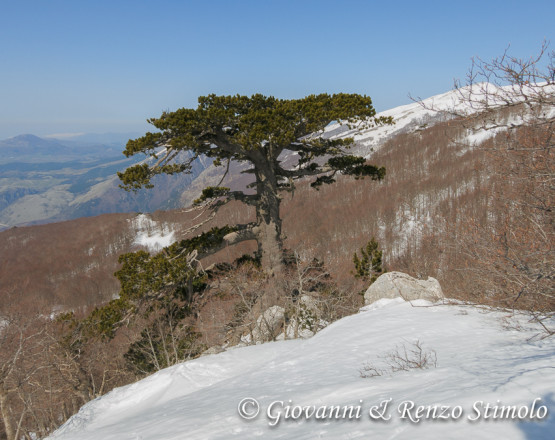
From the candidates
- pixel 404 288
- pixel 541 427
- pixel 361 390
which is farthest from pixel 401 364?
pixel 404 288

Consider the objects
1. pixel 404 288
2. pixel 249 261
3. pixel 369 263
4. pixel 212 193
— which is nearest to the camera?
pixel 404 288

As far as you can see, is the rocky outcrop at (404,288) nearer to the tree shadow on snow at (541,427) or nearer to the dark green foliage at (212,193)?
the tree shadow on snow at (541,427)

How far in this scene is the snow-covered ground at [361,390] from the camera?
3.51 m

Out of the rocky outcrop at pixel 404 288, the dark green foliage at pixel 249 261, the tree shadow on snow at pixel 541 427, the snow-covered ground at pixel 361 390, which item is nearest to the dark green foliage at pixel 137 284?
the dark green foliage at pixel 249 261

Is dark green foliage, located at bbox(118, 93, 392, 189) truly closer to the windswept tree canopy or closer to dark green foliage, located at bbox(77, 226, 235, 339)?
the windswept tree canopy

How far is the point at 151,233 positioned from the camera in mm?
150250

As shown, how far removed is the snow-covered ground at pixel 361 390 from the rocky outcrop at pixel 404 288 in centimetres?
218

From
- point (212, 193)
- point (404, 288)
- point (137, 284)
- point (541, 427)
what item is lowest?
point (404, 288)

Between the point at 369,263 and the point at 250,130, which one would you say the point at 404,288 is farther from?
the point at 369,263

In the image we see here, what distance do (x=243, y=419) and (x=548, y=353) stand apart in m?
4.60

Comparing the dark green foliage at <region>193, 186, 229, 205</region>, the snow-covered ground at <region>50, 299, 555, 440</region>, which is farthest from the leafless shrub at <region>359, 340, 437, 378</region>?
the dark green foliage at <region>193, 186, 229, 205</region>

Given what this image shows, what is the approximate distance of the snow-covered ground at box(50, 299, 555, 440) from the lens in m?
3.51

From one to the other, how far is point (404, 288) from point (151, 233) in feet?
491

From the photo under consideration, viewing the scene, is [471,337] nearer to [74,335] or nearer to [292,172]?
[292,172]
